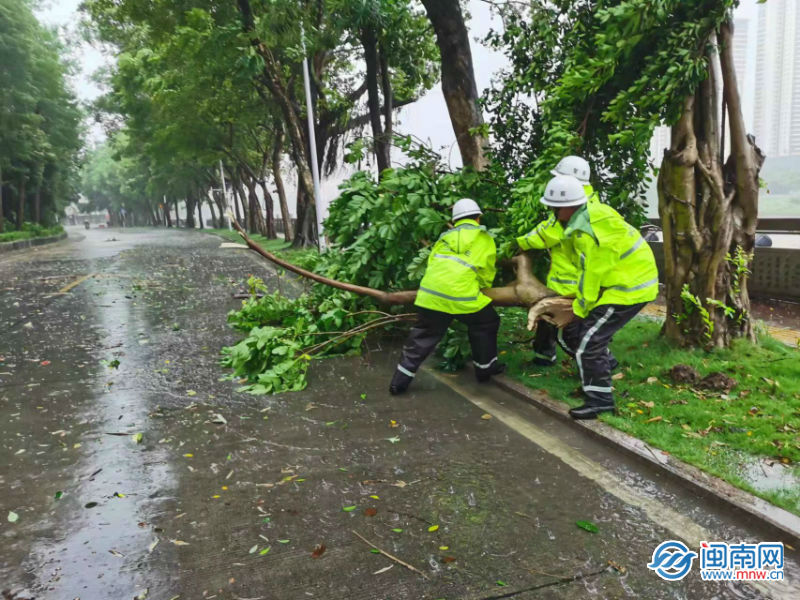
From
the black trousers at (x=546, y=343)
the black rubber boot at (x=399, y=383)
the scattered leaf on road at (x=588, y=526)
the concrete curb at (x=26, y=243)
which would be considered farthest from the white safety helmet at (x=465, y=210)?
the concrete curb at (x=26, y=243)

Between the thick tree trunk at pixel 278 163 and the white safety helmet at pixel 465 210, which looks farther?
the thick tree trunk at pixel 278 163

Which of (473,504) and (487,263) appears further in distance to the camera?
(487,263)

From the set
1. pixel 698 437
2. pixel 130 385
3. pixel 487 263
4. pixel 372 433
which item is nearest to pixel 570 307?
pixel 487 263

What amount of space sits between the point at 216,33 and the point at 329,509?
41.0ft

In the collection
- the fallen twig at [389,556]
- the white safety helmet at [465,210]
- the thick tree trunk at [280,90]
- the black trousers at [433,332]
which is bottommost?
the fallen twig at [389,556]

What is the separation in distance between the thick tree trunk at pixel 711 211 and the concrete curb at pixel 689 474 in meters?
1.76

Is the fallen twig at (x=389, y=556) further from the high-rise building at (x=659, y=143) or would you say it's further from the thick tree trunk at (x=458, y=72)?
the thick tree trunk at (x=458, y=72)

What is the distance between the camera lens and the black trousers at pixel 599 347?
15.2 ft

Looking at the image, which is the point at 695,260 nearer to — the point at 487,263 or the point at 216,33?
the point at 487,263

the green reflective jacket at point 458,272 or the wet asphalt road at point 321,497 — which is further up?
the green reflective jacket at point 458,272

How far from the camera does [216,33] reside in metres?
13.3

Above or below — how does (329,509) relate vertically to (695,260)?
below

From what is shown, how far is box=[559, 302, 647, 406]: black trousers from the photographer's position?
4641 millimetres

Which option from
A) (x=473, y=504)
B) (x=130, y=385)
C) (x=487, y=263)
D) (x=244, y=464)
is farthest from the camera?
(x=130, y=385)
